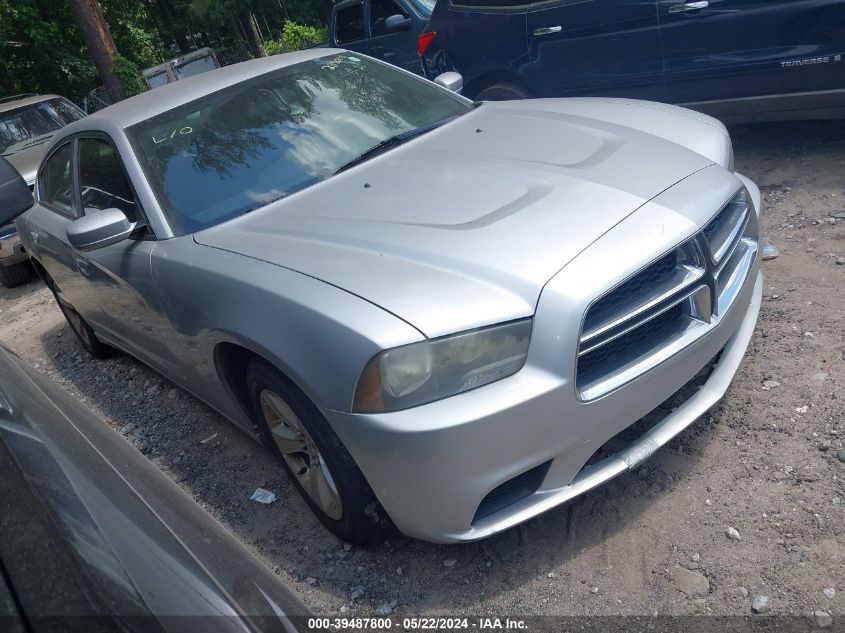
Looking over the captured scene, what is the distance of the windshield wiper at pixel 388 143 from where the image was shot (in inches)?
137

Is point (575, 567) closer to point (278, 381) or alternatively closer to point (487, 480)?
point (487, 480)

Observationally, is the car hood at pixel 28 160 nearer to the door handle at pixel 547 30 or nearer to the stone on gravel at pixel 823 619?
the door handle at pixel 547 30

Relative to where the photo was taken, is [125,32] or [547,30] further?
[125,32]

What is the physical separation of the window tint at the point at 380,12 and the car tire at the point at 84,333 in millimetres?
5344

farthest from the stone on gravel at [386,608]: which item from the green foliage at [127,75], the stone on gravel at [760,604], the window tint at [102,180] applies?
the green foliage at [127,75]

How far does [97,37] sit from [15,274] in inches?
362

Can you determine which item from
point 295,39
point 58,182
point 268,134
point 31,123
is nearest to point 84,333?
point 58,182

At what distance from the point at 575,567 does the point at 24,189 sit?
242 cm

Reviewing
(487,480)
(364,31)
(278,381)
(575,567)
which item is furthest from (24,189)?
(364,31)

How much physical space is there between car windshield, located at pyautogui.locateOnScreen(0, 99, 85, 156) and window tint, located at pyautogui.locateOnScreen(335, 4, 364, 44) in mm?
3793

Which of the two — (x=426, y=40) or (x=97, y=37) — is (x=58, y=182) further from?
(x=97, y=37)

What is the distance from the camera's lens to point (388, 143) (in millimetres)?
3619

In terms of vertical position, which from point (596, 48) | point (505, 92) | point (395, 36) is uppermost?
point (395, 36)

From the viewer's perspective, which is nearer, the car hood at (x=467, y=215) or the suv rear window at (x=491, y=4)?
the car hood at (x=467, y=215)
